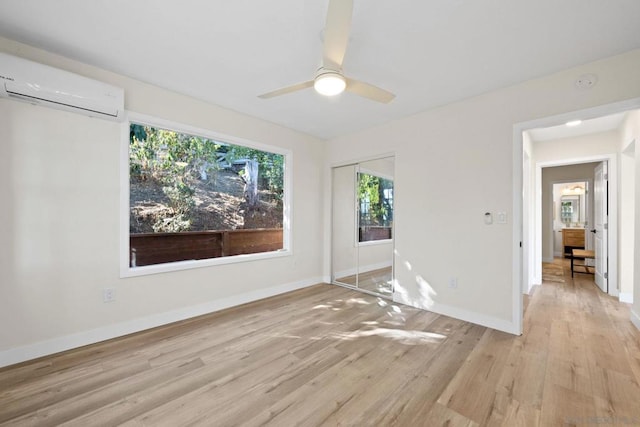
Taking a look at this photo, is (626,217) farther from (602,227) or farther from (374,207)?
(374,207)

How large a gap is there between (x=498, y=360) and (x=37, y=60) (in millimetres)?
4679

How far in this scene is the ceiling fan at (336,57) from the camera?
1439 mm

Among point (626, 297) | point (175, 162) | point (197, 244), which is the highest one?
point (175, 162)

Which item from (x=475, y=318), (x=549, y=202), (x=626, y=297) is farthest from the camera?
(x=549, y=202)

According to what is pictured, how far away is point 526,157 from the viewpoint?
4078 millimetres

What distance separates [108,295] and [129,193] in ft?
3.38

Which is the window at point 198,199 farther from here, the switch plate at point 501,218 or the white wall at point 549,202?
the white wall at point 549,202

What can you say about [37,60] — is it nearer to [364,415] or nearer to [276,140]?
[276,140]

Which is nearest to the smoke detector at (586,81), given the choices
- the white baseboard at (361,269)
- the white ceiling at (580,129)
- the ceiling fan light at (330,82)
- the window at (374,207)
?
the white ceiling at (580,129)

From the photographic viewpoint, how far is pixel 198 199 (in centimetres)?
341

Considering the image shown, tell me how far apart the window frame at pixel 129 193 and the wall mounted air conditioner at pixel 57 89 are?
26cm

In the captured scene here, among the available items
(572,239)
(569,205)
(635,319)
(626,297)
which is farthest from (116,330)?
(569,205)

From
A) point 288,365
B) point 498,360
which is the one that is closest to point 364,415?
point 288,365

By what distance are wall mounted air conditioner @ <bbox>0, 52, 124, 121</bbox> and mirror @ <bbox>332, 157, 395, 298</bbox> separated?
3210mm
